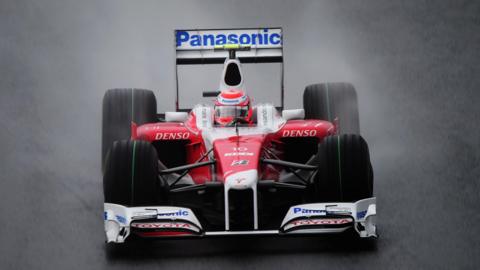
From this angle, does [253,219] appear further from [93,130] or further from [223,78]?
[93,130]

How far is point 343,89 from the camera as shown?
1510 centimetres

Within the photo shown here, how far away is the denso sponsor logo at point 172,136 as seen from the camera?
1336 cm

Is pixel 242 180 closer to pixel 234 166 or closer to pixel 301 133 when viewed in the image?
pixel 234 166

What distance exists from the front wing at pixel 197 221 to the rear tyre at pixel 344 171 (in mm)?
143

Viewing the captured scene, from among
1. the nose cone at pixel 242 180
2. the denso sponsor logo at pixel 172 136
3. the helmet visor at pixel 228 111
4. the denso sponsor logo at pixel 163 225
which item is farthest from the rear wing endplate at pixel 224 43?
the denso sponsor logo at pixel 163 225

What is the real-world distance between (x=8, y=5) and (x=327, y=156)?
11787 mm

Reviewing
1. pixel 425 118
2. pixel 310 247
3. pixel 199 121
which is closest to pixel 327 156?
pixel 310 247

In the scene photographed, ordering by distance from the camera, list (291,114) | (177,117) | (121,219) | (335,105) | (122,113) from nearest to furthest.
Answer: (121,219) < (291,114) < (177,117) < (122,113) < (335,105)

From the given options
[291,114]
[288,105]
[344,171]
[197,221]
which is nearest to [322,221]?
[344,171]

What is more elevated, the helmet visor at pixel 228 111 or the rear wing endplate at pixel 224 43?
the rear wing endplate at pixel 224 43

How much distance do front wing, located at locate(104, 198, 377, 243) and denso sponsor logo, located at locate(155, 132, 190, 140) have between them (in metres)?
2.05

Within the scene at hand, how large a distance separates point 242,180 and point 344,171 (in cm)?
114

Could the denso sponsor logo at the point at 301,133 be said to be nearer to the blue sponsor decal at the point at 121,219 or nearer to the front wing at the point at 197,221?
the front wing at the point at 197,221

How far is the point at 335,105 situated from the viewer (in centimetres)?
1497
